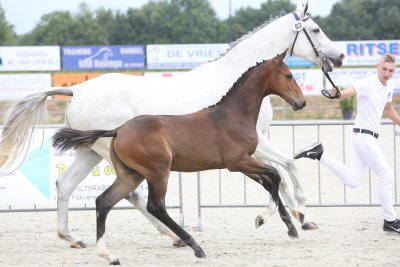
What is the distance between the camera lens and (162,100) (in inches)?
296

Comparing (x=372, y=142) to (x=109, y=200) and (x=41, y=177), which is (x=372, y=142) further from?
(x=41, y=177)

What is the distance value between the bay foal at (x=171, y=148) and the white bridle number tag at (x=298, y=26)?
1.38 m

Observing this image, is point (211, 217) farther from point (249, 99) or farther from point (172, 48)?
point (172, 48)

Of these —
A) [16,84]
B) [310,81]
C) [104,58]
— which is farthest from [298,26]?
[104,58]

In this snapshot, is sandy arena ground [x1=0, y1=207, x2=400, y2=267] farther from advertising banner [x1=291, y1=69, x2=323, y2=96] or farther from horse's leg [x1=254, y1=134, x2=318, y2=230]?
advertising banner [x1=291, y1=69, x2=323, y2=96]

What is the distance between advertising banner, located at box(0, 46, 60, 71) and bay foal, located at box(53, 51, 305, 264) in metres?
26.3

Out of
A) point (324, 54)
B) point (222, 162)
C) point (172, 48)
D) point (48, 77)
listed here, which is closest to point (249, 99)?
point (222, 162)

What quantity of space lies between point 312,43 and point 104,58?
26176 mm

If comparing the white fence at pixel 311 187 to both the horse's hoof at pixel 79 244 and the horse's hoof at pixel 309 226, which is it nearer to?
the horse's hoof at pixel 309 226

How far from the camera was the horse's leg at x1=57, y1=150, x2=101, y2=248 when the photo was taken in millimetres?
7633

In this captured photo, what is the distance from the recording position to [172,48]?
1268 inches

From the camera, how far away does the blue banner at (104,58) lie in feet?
109

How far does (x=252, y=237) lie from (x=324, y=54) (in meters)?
2.02

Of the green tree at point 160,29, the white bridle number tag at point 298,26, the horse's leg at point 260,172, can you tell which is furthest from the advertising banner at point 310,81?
the green tree at point 160,29
